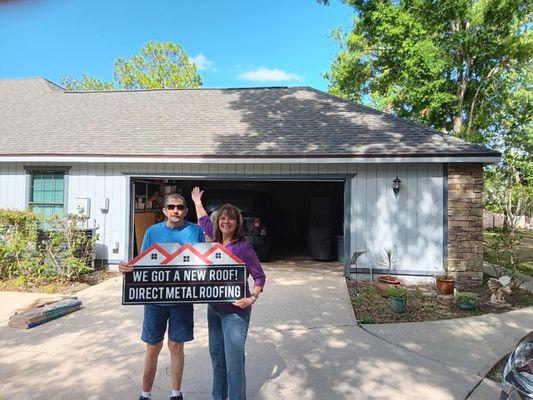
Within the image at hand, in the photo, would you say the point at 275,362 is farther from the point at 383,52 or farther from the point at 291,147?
the point at 383,52

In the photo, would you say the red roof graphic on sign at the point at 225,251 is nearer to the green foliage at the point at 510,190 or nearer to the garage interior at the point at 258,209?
the garage interior at the point at 258,209

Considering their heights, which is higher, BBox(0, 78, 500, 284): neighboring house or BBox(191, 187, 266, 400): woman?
BBox(0, 78, 500, 284): neighboring house

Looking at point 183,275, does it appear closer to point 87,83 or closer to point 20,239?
point 20,239

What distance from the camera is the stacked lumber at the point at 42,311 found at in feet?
14.7

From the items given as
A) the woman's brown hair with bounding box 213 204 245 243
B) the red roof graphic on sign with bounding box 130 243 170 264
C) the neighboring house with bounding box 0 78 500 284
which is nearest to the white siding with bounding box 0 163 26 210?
the neighboring house with bounding box 0 78 500 284

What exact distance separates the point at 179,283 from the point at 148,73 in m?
34.6

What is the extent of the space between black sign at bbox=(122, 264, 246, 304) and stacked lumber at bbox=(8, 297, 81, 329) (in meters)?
2.81

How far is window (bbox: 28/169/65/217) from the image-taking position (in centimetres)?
862

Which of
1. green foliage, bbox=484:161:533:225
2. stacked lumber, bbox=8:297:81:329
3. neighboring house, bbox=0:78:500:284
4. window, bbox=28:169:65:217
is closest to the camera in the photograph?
stacked lumber, bbox=8:297:81:329

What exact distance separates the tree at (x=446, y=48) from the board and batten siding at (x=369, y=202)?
7.93 m

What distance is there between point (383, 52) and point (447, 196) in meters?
9.91

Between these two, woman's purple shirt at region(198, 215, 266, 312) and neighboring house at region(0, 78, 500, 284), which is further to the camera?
neighboring house at region(0, 78, 500, 284)

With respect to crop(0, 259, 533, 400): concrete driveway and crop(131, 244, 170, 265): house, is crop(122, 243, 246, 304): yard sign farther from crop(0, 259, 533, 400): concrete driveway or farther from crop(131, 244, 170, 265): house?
crop(0, 259, 533, 400): concrete driveway

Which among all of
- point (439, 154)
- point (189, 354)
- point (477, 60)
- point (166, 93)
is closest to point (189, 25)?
point (166, 93)
